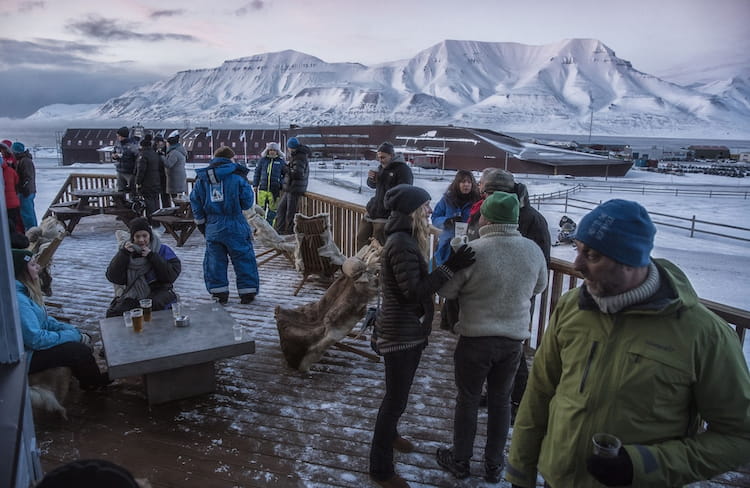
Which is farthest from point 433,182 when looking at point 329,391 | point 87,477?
point 87,477

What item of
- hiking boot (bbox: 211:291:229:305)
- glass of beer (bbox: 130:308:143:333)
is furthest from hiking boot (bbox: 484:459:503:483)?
hiking boot (bbox: 211:291:229:305)

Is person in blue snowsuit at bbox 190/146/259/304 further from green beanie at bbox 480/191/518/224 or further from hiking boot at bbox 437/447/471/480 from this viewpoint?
green beanie at bbox 480/191/518/224

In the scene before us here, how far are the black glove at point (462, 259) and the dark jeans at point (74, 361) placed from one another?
8.46ft

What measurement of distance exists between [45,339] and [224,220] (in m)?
2.46

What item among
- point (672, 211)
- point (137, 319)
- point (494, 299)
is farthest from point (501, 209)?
point (672, 211)

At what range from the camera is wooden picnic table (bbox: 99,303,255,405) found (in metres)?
3.15

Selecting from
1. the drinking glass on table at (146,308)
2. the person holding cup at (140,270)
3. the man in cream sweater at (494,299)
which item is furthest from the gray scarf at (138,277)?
the man in cream sweater at (494,299)

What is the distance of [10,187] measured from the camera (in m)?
7.30

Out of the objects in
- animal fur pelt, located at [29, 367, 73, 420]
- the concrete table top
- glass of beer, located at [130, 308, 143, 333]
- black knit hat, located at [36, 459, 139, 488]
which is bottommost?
animal fur pelt, located at [29, 367, 73, 420]

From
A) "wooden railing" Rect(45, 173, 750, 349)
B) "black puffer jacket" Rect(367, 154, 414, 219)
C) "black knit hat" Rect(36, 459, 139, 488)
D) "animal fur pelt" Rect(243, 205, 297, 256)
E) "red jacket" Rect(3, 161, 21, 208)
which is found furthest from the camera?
"red jacket" Rect(3, 161, 21, 208)

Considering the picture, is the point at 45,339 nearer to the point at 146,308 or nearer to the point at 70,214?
the point at 146,308

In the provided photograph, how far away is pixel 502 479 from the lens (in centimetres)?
274

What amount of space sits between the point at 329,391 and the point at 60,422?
1.71 metres

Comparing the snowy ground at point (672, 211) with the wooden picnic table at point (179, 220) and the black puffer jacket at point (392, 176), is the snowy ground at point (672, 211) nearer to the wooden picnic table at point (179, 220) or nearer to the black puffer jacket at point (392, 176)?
the black puffer jacket at point (392, 176)
